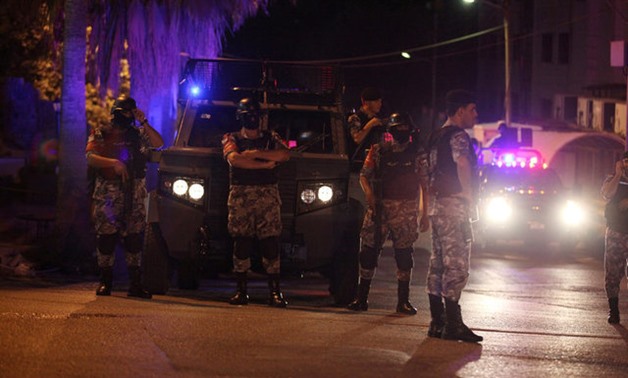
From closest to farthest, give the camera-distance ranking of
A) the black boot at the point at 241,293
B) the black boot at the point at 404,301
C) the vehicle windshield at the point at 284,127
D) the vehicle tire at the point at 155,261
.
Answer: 1. the black boot at the point at 404,301
2. the black boot at the point at 241,293
3. the vehicle tire at the point at 155,261
4. the vehicle windshield at the point at 284,127

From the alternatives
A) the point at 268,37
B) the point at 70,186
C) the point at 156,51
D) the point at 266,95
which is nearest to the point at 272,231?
the point at 266,95

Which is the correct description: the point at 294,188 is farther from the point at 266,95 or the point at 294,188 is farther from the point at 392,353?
the point at 392,353

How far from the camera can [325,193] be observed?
35.6 ft

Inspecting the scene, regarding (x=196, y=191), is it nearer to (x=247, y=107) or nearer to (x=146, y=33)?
(x=247, y=107)

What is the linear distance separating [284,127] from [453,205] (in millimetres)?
Answer: 3271

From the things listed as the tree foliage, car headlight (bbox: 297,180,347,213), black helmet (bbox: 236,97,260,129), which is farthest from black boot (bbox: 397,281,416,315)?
the tree foliage

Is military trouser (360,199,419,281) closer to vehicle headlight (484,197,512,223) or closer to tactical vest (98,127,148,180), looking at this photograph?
tactical vest (98,127,148,180)

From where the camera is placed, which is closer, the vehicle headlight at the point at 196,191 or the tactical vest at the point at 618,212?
the tactical vest at the point at 618,212

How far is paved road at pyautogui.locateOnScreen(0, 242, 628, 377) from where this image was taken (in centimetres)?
773

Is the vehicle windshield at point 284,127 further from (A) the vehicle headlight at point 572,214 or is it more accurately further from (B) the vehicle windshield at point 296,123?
(A) the vehicle headlight at point 572,214

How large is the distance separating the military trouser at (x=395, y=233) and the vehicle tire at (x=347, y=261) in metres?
0.41

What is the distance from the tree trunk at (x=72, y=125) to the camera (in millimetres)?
15352

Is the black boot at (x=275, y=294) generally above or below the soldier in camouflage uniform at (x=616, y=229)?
below

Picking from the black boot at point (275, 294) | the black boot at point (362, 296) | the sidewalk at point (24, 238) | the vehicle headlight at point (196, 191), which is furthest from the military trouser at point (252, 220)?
the sidewalk at point (24, 238)
